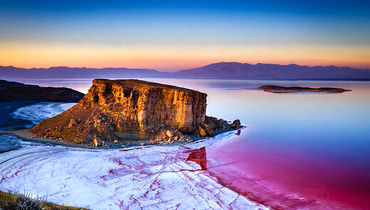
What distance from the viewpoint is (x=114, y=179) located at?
9.03 meters

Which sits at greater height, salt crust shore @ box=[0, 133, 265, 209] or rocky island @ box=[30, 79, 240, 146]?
rocky island @ box=[30, 79, 240, 146]

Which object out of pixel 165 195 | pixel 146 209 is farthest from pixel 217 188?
pixel 146 209

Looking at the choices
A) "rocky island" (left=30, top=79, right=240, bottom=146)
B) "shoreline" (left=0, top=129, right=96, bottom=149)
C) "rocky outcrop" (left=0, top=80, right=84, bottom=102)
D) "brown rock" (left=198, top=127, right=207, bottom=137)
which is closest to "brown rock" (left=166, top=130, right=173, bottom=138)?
"rocky island" (left=30, top=79, right=240, bottom=146)

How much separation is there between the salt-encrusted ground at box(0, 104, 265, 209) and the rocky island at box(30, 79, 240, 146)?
154cm

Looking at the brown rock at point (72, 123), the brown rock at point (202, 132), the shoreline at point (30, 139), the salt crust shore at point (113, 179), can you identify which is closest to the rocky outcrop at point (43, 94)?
the shoreline at point (30, 139)

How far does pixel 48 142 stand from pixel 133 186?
646cm

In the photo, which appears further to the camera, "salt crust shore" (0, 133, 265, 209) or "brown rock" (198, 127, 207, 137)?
"brown rock" (198, 127, 207, 137)

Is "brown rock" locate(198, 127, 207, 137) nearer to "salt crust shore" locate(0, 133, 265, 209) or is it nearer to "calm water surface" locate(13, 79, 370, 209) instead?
"calm water surface" locate(13, 79, 370, 209)

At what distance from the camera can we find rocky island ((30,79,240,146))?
13.5 metres

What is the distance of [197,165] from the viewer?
432 inches

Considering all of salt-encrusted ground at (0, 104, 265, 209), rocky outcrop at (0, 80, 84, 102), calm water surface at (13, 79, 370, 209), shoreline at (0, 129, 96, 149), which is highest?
rocky outcrop at (0, 80, 84, 102)

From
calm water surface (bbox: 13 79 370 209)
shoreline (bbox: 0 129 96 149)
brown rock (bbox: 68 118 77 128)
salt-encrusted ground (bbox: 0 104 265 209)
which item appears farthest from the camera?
brown rock (bbox: 68 118 77 128)

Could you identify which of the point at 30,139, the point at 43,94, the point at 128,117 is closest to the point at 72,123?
the point at 30,139

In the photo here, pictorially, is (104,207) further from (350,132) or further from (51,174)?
(350,132)
